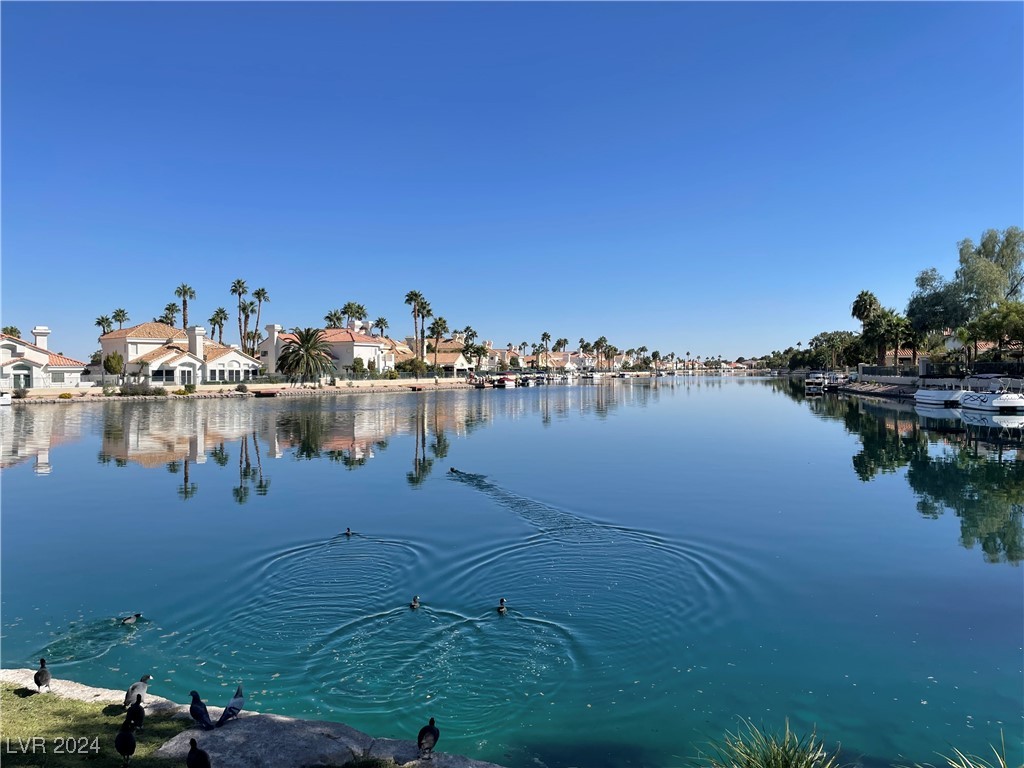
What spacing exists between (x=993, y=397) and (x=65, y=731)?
2233 inches

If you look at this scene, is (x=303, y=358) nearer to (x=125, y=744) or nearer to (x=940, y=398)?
(x=940, y=398)

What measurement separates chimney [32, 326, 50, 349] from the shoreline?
103775 millimetres

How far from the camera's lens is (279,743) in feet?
22.5

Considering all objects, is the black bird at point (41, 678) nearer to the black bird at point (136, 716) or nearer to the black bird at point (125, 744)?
the black bird at point (136, 716)

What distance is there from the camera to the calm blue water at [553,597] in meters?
8.52

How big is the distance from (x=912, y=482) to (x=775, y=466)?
5.41 meters

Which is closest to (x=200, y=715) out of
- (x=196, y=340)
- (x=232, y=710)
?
(x=232, y=710)

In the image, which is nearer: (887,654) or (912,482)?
(887,654)

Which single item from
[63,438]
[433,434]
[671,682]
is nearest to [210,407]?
[63,438]

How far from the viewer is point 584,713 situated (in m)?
8.48

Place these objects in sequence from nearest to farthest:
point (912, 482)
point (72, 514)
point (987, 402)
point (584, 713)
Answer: point (584, 713), point (72, 514), point (912, 482), point (987, 402)

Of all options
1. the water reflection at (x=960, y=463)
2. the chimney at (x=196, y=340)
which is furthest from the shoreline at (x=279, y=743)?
the chimney at (x=196, y=340)

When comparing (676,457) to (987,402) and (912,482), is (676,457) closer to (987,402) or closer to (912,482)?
(912,482)

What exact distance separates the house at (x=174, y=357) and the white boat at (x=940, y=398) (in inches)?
3321
